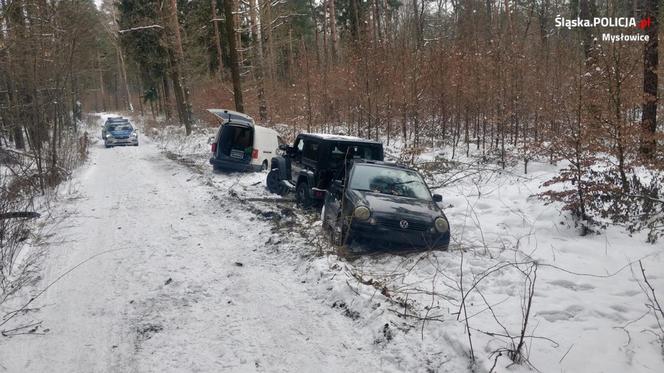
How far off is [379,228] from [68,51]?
1366 centimetres

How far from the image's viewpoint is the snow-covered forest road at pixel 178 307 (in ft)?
14.4

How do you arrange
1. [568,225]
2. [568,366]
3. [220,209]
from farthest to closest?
[220,209] < [568,225] < [568,366]

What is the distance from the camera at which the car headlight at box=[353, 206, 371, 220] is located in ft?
23.6

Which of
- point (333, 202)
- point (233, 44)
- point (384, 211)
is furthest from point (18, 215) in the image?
point (233, 44)

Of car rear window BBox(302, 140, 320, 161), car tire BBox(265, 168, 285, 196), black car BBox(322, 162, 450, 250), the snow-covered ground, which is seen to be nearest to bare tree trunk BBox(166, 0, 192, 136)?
car tire BBox(265, 168, 285, 196)

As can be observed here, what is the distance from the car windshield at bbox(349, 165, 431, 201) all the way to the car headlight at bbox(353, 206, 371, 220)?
1031 mm

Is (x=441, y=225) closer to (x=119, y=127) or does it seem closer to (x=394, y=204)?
(x=394, y=204)

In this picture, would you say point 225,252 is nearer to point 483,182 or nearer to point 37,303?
point 37,303

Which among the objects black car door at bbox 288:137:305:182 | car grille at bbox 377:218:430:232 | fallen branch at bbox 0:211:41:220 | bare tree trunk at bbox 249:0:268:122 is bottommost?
car grille at bbox 377:218:430:232

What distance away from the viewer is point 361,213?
7.20m

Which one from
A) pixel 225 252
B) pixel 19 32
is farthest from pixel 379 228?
pixel 19 32

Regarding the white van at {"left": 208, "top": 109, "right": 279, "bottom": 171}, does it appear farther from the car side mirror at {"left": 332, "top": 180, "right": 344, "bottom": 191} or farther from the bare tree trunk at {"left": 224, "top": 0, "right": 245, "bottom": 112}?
the car side mirror at {"left": 332, "top": 180, "right": 344, "bottom": 191}

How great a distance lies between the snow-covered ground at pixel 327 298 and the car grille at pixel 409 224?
42 cm

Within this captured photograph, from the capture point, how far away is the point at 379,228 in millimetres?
7137
